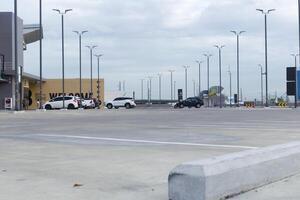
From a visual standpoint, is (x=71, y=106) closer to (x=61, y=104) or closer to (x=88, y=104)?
(x=61, y=104)

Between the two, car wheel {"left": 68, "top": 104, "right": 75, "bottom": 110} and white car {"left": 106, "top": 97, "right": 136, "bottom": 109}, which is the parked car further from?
car wheel {"left": 68, "top": 104, "right": 75, "bottom": 110}

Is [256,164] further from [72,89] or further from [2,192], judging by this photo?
[72,89]

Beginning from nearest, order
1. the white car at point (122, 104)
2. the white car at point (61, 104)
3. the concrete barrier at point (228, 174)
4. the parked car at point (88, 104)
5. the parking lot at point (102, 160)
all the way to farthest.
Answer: the concrete barrier at point (228, 174), the parking lot at point (102, 160), the white car at point (61, 104), the parked car at point (88, 104), the white car at point (122, 104)

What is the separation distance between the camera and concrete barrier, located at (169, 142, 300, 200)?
8.09 meters

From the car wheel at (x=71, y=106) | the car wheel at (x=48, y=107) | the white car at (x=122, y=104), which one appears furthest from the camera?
the white car at (x=122, y=104)

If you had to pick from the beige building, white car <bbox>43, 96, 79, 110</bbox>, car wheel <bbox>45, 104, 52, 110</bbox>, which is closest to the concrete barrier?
white car <bbox>43, 96, 79, 110</bbox>

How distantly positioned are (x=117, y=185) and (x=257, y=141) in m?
9.14

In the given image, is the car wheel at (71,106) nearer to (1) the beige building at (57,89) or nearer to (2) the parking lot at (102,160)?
(1) the beige building at (57,89)

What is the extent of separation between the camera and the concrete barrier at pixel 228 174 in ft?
26.6

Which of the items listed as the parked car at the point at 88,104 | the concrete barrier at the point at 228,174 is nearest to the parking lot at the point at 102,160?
the concrete barrier at the point at 228,174

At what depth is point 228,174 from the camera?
8.59 metres

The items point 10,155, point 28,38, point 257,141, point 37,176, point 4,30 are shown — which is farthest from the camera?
point 28,38

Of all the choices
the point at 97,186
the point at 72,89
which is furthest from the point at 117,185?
the point at 72,89

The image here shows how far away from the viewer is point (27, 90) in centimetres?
9144
